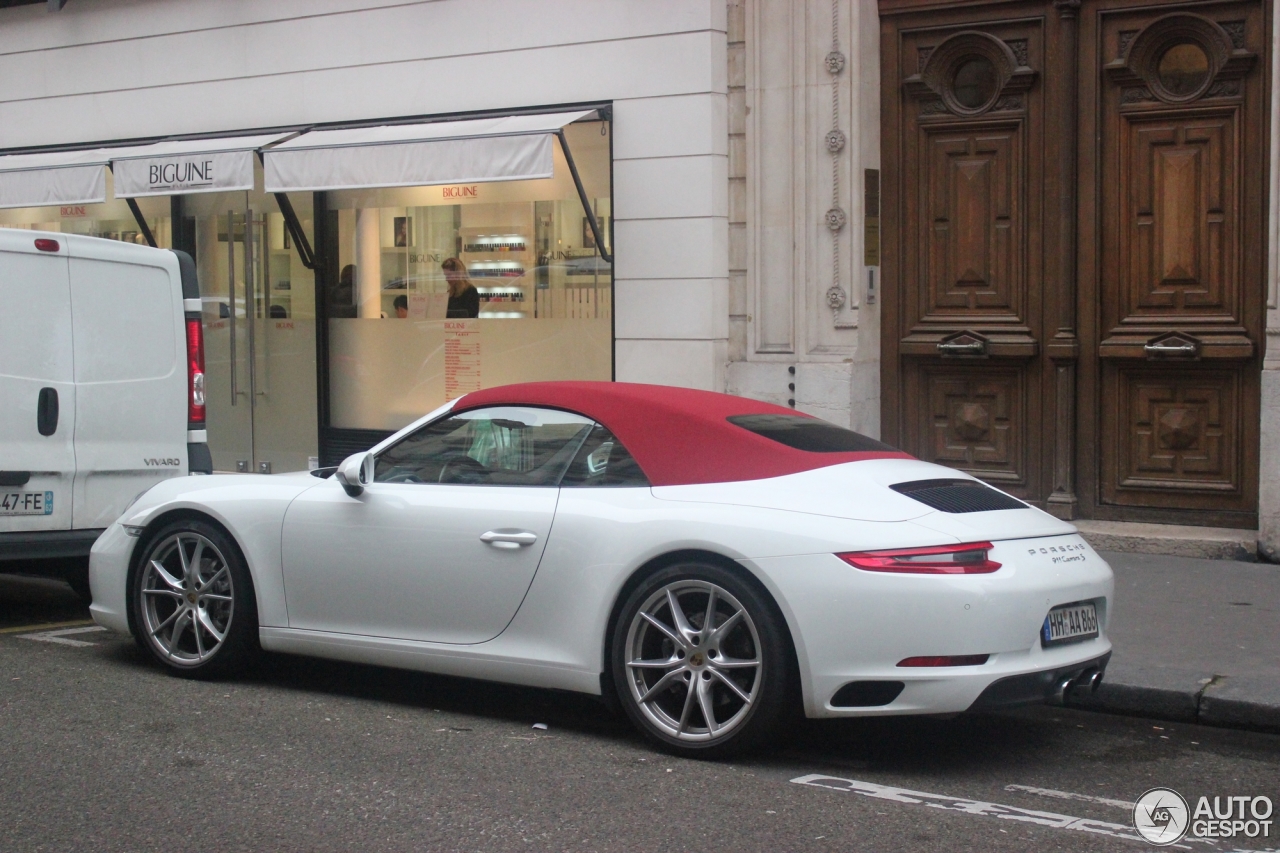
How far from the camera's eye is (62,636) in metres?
7.75

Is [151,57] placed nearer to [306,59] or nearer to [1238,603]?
[306,59]

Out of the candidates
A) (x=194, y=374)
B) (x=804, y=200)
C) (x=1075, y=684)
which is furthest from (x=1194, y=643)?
(x=194, y=374)

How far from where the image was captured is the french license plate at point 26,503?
7.61 m

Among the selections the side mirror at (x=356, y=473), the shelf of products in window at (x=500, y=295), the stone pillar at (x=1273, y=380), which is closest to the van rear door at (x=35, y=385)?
the side mirror at (x=356, y=473)

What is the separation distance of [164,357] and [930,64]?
5901 millimetres

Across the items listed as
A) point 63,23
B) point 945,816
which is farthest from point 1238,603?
point 63,23

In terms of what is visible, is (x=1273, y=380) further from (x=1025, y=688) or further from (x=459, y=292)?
(x=459, y=292)

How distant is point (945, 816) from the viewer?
4672mm

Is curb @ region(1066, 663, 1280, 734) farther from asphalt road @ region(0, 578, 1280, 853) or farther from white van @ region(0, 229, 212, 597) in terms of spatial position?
white van @ region(0, 229, 212, 597)

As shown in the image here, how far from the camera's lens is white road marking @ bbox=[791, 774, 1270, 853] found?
450cm

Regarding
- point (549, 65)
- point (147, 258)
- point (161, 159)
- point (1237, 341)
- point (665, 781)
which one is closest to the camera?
point (665, 781)

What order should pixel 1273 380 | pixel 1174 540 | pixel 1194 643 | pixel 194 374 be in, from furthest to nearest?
pixel 1174 540 < pixel 1273 380 < pixel 194 374 < pixel 1194 643

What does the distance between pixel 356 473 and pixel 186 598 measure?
1.15 meters

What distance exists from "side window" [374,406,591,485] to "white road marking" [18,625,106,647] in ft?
7.72
